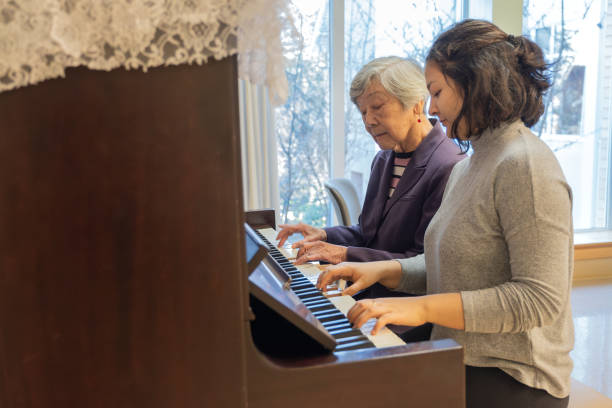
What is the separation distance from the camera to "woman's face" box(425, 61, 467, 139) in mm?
1284

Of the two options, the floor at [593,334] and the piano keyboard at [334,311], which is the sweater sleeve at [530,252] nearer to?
the piano keyboard at [334,311]

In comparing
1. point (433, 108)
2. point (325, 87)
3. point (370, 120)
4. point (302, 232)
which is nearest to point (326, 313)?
point (433, 108)

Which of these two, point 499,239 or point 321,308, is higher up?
point 499,239

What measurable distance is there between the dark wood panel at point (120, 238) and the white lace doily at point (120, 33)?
0.02 m

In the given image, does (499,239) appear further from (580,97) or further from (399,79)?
(580,97)

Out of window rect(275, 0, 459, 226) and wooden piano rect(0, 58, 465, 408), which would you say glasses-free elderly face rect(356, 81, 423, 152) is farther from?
window rect(275, 0, 459, 226)

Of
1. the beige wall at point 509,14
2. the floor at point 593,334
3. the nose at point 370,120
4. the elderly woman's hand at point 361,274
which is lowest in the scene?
the floor at point 593,334

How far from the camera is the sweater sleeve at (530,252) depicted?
108 centimetres

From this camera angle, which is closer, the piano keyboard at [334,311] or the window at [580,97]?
the piano keyboard at [334,311]

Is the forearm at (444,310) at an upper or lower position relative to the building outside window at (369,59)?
lower

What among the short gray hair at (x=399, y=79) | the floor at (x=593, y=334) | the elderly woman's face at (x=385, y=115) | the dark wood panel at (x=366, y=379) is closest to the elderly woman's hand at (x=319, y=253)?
the elderly woman's face at (x=385, y=115)

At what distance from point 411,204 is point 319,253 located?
0.40m

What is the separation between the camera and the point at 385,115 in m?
2.17

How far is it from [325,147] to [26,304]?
138 inches
